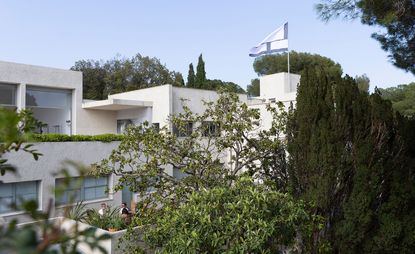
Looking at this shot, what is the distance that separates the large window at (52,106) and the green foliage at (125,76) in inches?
858

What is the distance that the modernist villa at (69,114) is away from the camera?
14992 mm

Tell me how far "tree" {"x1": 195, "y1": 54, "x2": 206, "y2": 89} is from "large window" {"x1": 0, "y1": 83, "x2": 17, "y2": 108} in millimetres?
23193

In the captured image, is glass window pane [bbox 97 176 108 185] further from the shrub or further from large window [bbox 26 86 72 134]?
large window [bbox 26 86 72 134]

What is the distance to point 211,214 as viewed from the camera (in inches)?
243

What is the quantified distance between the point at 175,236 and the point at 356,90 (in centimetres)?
483

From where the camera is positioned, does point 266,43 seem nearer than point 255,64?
Yes

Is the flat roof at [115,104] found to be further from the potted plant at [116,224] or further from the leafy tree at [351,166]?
the leafy tree at [351,166]

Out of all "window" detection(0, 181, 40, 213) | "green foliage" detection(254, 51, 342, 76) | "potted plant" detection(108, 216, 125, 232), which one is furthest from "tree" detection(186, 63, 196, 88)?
"potted plant" detection(108, 216, 125, 232)

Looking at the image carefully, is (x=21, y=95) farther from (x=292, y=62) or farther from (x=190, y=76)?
(x=292, y=62)

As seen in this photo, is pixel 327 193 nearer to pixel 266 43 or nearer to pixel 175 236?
pixel 175 236

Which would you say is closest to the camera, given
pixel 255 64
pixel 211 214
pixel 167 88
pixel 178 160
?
pixel 211 214

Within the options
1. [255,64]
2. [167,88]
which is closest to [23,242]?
[167,88]

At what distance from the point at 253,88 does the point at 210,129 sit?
40423 mm

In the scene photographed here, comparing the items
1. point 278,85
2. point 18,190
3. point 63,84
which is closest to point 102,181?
point 18,190
